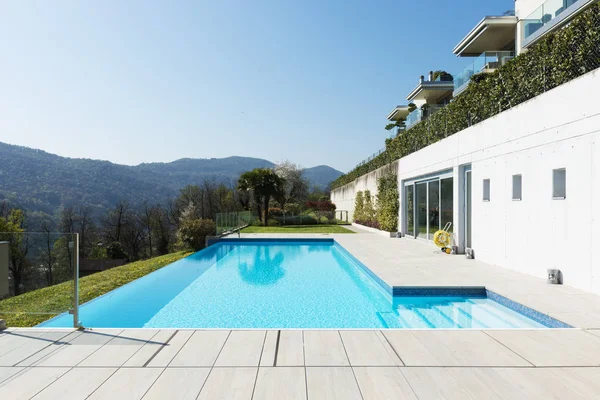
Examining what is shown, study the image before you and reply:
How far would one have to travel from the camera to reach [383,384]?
9.21 ft

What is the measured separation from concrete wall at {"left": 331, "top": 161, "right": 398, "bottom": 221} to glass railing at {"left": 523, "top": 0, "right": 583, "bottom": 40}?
7.39m

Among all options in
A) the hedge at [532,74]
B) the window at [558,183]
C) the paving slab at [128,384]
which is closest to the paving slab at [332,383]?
the paving slab at [128,384]

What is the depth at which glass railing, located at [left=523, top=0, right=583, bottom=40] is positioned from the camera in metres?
14.8

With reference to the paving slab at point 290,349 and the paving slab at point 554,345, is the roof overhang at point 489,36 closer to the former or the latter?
the paving slab at point 554,345

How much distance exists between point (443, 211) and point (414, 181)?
2968 millimetres

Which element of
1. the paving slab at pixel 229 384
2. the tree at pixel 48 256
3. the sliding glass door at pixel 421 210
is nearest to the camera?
the paving slab at pixel 229 384

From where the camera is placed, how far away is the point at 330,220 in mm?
28469

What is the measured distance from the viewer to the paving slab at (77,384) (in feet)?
8.74

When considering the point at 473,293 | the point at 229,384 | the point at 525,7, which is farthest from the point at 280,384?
the point at 525,7

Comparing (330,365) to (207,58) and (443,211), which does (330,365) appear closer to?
(443,211)

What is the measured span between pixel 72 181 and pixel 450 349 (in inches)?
2665

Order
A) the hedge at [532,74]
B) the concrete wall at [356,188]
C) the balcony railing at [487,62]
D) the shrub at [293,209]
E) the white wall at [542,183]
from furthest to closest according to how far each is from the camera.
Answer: the shrub at [293,209] → the concrete wall at [356,188] → the balcony railing at [487,62] → the hedge at [532,74] → the white wall at [542,183]

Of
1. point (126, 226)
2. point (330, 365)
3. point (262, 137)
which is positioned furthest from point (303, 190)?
point (330, 365)

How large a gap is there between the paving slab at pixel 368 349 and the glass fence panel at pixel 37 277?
291cm
